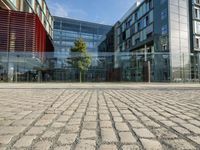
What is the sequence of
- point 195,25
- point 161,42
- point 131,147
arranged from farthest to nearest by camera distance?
point 195,25 < point 161,42 < point 131,147

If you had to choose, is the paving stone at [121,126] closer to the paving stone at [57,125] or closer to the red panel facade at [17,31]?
the paving stone at [57,125]

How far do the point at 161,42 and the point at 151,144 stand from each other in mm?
36956

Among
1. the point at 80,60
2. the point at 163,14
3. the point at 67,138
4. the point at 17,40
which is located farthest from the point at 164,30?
the point at 67,138

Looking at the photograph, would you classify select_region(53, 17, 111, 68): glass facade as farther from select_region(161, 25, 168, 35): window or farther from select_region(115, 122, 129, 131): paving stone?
select_region(115, 122, 129, 131): paving stone

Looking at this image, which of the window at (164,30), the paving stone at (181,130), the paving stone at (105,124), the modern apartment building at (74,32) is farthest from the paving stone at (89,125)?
the modern apartment building at (74,32)

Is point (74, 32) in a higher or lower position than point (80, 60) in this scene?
higher

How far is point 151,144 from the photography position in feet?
8.05

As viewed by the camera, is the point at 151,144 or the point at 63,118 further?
the point at 63,118

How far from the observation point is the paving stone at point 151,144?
7.66 ft

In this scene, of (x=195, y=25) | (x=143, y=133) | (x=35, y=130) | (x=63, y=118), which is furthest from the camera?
(x=195, y=25)

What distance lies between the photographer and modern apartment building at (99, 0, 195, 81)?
31984 millimetres

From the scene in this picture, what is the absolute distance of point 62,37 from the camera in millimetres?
58500

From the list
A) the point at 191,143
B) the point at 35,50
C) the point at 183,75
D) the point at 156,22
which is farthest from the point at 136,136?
the point at 156,22

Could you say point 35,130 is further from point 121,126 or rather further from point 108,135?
point 121,126
